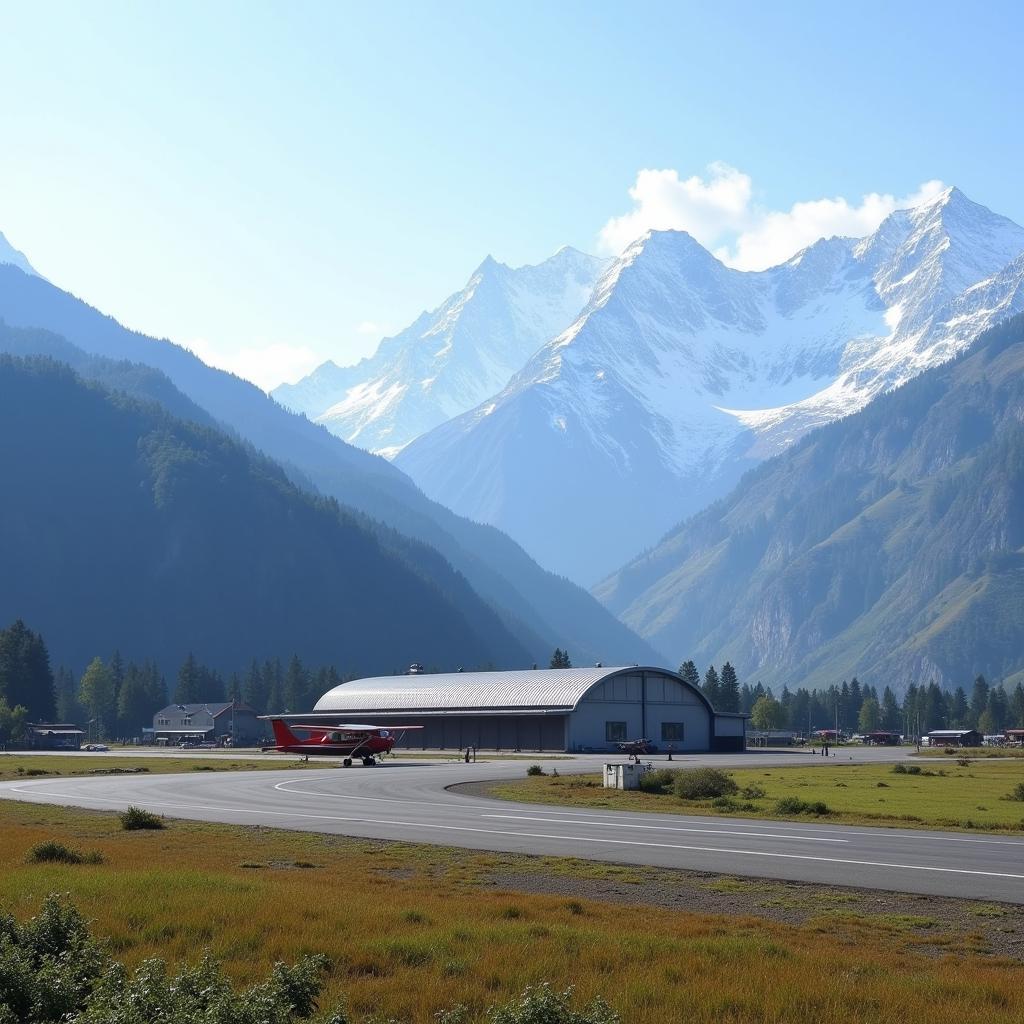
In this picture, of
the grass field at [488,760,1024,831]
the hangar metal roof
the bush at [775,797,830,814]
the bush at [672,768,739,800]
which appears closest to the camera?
the grass field at [488,760,1024,831]

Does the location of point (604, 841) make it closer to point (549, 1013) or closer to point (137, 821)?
point (137, 821)

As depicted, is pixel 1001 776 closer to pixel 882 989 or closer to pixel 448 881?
pixel 448 881

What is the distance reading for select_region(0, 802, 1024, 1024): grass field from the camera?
15.8m

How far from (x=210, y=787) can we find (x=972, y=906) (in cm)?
4783

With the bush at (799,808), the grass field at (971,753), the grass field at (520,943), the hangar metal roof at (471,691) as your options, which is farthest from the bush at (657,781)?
the grass field at (971,753)

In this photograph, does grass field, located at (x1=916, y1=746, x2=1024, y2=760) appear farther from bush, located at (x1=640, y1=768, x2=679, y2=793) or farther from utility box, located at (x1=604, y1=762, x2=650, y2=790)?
utility box, located at (x1=604, y1=762, x2=650, y2=790)

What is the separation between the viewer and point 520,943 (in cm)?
1862

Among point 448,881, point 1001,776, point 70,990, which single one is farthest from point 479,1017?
point 1001,776

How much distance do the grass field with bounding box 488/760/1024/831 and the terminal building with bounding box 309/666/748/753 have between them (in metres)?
36.3

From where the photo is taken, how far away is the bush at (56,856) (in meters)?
28.7

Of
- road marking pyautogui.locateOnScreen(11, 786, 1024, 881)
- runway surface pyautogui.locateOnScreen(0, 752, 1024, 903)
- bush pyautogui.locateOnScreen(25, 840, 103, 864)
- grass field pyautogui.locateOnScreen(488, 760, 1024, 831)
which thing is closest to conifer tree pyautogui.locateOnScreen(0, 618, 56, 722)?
runway surface pyautogui.locateOnScreen(0, 752, 1024, 903)

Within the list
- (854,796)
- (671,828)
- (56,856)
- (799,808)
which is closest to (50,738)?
(854,796)

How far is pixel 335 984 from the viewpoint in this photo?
656 inches

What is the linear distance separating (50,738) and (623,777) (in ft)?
399
